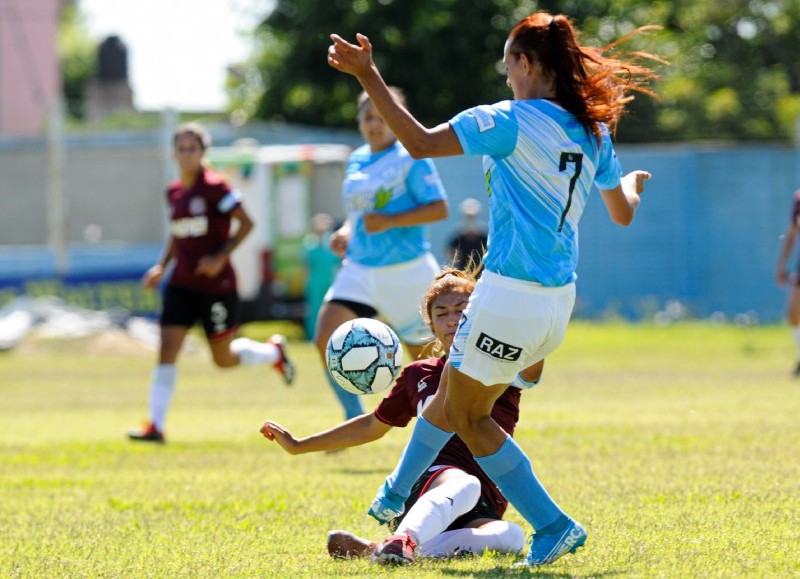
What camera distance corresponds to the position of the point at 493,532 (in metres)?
6.03

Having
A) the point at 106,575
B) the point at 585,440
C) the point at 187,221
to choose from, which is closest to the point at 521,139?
the point at 106,575

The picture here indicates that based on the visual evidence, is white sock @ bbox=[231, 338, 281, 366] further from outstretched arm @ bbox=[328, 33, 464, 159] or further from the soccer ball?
outstretched arm @ bbox=[328, 33, 464, 159]

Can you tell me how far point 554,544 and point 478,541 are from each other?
0.39 meters

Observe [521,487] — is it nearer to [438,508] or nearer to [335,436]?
[438,508]

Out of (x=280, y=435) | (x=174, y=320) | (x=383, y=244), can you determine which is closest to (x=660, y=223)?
(x=174, y=320)

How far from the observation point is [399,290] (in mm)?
9641

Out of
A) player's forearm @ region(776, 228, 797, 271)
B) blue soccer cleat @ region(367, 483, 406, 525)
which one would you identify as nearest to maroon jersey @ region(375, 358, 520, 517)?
blue soccer cleat @ region(367, 483, 406, 525)

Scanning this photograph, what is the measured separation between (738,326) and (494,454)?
2170 centimetres

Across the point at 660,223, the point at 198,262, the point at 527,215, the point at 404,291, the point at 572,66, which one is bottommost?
the point at 660,223

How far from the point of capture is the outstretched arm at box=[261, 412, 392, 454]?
6.01 meters

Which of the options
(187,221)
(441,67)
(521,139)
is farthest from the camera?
(441,67)

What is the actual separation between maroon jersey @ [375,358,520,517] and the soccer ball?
7cm

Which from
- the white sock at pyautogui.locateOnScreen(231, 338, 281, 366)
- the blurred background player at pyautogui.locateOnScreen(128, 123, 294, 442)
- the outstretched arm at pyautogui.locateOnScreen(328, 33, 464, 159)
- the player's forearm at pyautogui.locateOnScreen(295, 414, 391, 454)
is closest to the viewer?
the outstretched arm at pyautogui.locateOnScreen(328, 33, 464, 159)

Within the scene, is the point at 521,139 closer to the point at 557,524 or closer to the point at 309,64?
the point at 557,524
